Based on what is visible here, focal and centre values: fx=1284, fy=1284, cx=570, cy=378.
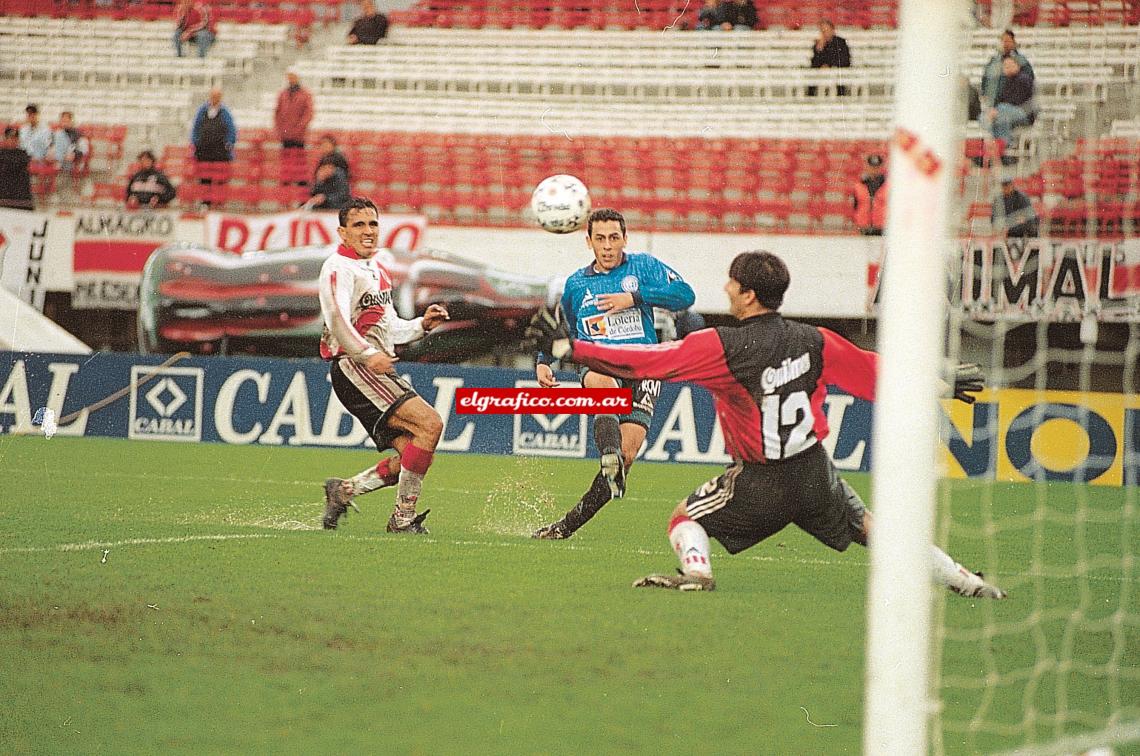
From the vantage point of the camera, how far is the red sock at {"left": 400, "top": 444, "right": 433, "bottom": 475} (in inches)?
210

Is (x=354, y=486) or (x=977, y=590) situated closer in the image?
(x=977, y=590)

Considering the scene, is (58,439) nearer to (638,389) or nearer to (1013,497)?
(638,389)

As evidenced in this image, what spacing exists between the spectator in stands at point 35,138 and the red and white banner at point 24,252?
33.9 inches

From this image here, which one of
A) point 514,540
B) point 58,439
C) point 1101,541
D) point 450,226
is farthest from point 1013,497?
point 58,439

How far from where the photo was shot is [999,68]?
8578 mm

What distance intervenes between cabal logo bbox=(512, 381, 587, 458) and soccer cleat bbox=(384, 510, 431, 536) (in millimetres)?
2897

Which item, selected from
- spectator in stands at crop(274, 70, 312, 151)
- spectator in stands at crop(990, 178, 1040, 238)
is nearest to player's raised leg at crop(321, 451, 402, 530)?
spectator in stands at crop(990, 178, 1040, 238)

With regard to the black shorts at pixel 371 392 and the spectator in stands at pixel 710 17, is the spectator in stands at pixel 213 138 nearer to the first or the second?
the spectator in stands at pixel 710 17

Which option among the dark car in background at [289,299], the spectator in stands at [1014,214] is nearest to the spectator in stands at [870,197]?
the spectator in stands at [1014,214]

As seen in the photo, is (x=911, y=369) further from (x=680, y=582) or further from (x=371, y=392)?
(x=371, y=392)

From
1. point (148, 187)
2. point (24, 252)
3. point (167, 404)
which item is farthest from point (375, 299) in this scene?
point (24, 252)

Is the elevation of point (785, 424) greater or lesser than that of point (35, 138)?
lesser

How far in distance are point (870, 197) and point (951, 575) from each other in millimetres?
5484

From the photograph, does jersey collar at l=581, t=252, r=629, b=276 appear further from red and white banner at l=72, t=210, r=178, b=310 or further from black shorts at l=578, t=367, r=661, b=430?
red and white banner at l=72, t=210, r=178, b=310
